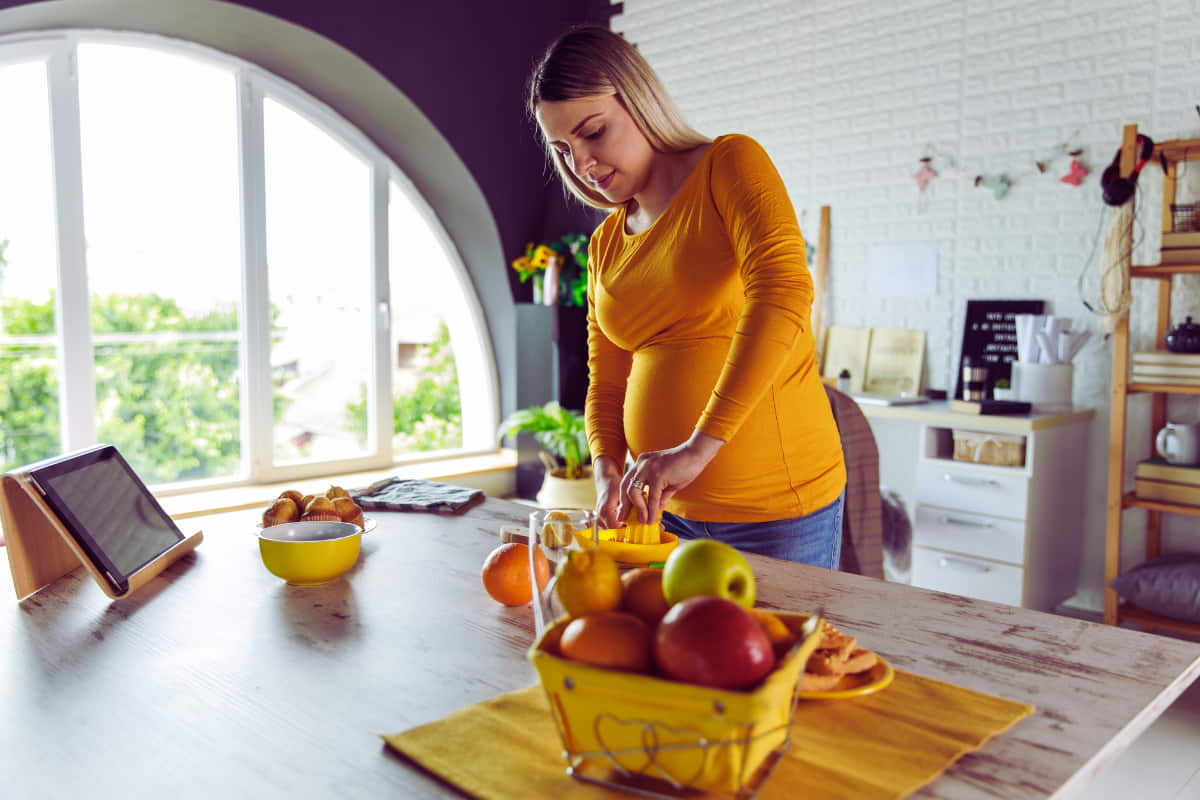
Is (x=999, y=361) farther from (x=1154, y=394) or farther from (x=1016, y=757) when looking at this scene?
(x=1016, y=757)

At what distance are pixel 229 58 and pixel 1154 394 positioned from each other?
406cm

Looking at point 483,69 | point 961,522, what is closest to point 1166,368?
point 961,522

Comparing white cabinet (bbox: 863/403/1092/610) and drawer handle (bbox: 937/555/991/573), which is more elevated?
white cabinet (bbox: 863/403/1092/610)

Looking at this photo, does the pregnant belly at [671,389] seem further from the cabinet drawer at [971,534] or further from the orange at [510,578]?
the cabinet drawer at [971,534]

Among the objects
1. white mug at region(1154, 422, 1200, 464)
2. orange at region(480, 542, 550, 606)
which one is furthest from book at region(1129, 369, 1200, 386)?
orange at region(480, 542, 550, 606)

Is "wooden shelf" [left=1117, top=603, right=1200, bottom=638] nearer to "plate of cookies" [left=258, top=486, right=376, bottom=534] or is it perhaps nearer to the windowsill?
the windowsill

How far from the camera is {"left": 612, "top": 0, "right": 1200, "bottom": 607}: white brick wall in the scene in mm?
3367

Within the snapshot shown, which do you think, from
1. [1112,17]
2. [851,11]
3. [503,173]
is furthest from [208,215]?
[1112,17]

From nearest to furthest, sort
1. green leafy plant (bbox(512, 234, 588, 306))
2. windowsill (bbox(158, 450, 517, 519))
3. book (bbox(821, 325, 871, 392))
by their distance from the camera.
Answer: windowsill (bbox(158, 450, 517, 519)) → book (bbox(821, 325, 871, 392)) → green leafy plant (bbox(512, 234, 588, 306))

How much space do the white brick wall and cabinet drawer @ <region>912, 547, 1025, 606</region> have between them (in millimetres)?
559

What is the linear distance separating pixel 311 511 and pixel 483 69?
12.8 feet

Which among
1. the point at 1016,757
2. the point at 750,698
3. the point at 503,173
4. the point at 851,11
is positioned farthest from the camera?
the point at 503,173

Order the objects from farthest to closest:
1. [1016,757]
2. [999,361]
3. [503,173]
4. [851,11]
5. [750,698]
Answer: [503,173], [851,11], [999,361], [1016,757], [750,698]

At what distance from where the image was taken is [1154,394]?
3.29 meters
